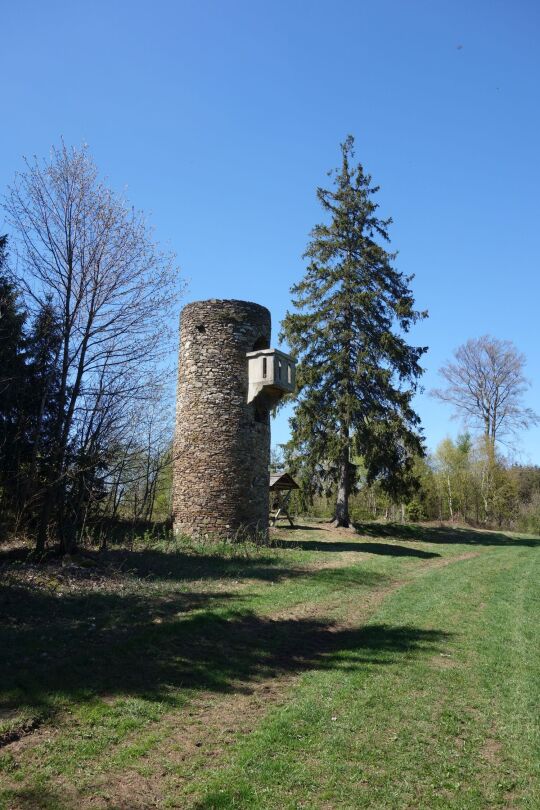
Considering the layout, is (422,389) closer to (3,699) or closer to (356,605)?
(356,605)

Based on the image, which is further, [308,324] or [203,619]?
[308,324]

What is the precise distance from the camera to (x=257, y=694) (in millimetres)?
5766

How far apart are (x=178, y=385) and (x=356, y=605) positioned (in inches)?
341

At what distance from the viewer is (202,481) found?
15812 millimetres

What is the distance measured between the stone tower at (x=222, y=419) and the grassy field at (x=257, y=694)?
4.58 m

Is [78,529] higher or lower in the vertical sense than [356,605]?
higher

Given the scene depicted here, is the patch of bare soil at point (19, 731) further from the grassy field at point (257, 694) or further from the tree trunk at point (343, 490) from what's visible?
the tree trunk at point (343, 490)

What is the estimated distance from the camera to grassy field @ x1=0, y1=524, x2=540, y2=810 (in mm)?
4066

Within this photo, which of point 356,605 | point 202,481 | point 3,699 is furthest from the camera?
point 202,481

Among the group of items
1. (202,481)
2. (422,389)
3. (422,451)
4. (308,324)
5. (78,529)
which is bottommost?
(78,529)

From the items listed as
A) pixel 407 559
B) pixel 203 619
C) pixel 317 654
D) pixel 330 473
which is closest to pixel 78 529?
pixel 203 619

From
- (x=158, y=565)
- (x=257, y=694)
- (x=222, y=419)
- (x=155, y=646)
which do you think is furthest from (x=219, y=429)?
(x=257, y=694)

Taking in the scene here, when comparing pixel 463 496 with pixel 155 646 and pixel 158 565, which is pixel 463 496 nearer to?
pixel 158 565

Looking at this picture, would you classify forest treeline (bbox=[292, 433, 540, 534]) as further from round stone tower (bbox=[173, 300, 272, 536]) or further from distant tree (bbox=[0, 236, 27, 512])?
distant tree (bbox=[0, 236, 27, 512])
